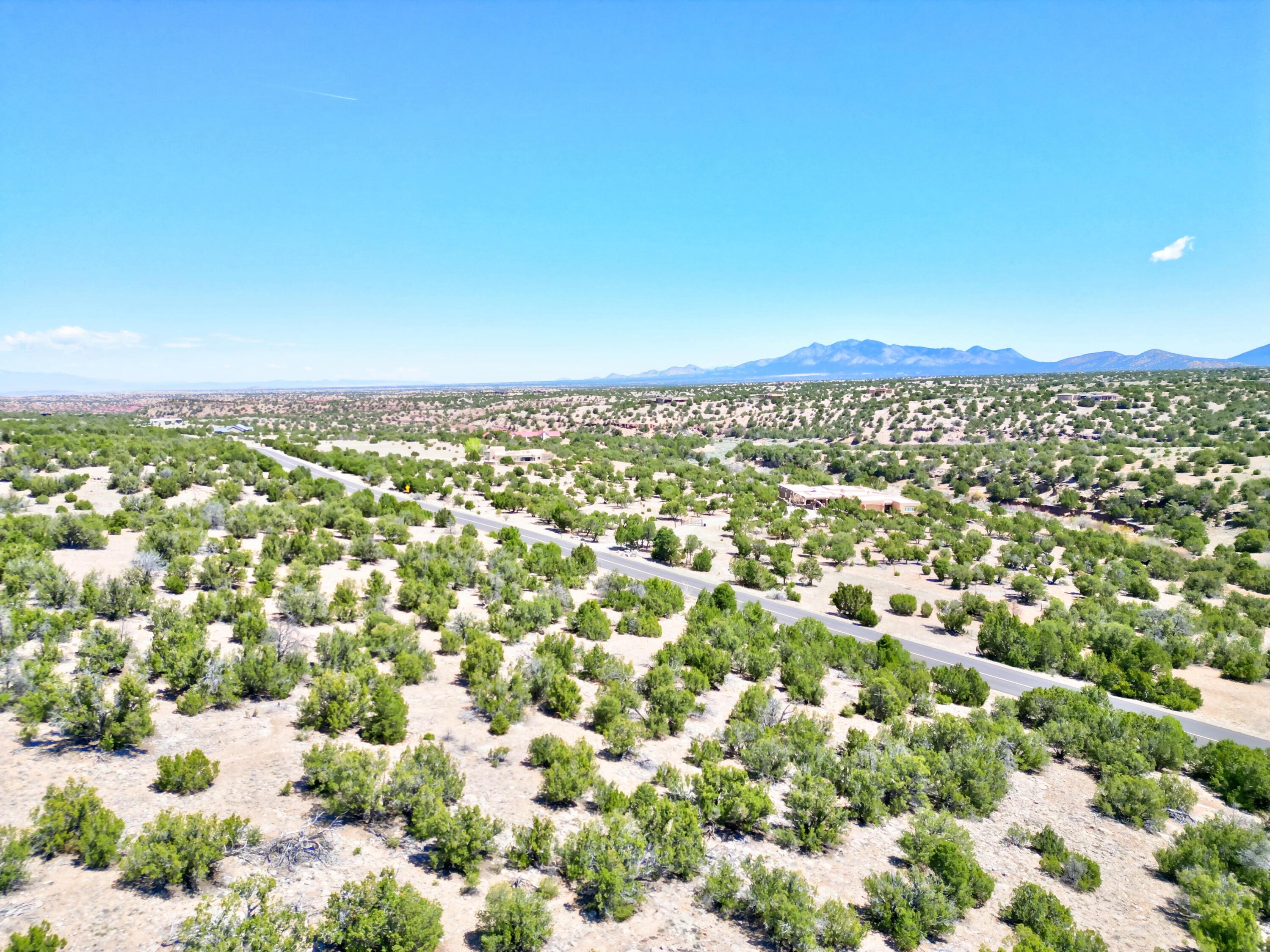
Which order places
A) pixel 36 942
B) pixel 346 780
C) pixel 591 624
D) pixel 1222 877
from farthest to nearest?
pixel 591 624, pixel 1222 877, pixel 346 780, pixel 36 942

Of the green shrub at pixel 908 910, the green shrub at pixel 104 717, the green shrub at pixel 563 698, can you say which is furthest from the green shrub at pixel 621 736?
the green shrub at pixel 104 717

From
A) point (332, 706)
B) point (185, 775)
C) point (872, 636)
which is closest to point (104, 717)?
point (185, 775)

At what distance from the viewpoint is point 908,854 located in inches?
451

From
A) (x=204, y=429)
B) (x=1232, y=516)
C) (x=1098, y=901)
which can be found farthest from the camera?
(x=204, y=429)

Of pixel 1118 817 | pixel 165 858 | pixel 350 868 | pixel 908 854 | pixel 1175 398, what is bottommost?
pixel 1118 817

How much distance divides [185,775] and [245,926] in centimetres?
493

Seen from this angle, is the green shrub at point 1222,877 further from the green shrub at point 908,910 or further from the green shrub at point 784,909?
the green shrub at point 784,909

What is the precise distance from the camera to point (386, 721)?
44.6 feet

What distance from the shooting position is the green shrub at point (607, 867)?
9.63 meters

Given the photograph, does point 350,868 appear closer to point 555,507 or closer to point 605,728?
point 605,728

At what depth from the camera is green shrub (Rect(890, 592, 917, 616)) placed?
30156 mm

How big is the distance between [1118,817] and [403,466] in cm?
5791

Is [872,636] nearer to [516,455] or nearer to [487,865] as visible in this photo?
[487,865]

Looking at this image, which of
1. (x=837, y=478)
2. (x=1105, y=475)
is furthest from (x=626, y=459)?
(x=1105, y=475)
